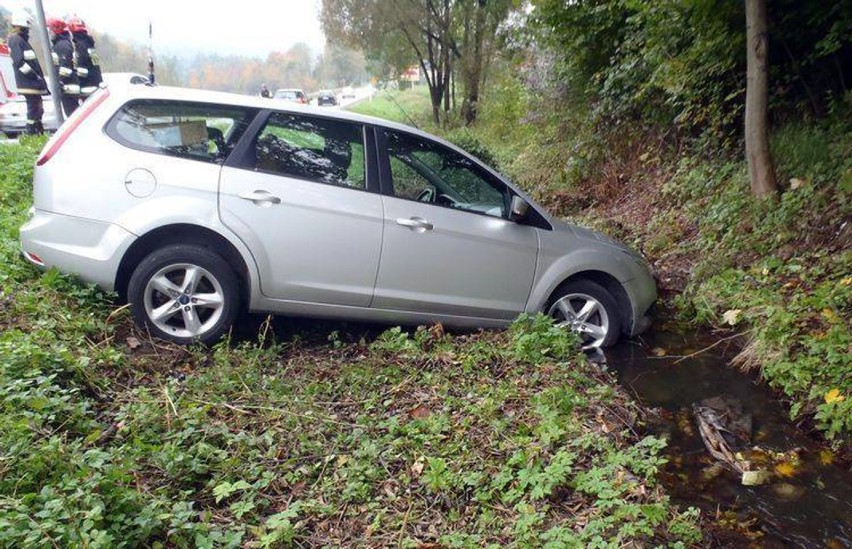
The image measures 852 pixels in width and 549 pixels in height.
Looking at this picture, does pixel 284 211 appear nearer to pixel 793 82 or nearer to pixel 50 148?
pixel 50 148

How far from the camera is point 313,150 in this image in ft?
13.6

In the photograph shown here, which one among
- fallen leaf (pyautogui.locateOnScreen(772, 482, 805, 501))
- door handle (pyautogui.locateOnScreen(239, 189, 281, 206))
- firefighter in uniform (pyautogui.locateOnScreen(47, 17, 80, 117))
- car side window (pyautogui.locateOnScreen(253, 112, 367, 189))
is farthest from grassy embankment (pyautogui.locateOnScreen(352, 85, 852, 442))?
firefighter in uniform (pyautogui.locateOnScreen(47, 17, 80, 117))

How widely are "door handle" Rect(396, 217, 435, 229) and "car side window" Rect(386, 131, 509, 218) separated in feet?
0.57

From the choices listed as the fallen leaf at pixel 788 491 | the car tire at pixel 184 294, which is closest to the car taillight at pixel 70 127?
the car tire at pixel 184 294

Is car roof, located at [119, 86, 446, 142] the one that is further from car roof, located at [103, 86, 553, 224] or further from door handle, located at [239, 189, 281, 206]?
door handle, located at [239, 189, 281, 206]

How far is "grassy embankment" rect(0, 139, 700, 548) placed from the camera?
2312 millimetres

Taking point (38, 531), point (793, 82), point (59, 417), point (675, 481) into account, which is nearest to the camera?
point (38, 531)

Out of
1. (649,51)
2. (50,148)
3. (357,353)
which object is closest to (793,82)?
(649,51)

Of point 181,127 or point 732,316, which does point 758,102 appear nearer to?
point 732,316

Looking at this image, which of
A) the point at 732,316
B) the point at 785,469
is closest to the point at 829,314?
the point at 732,316

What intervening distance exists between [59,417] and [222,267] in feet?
4.59

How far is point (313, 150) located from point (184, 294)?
1343 mm

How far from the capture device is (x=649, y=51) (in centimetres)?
802

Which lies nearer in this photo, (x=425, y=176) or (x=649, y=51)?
(x=425, y=176)
